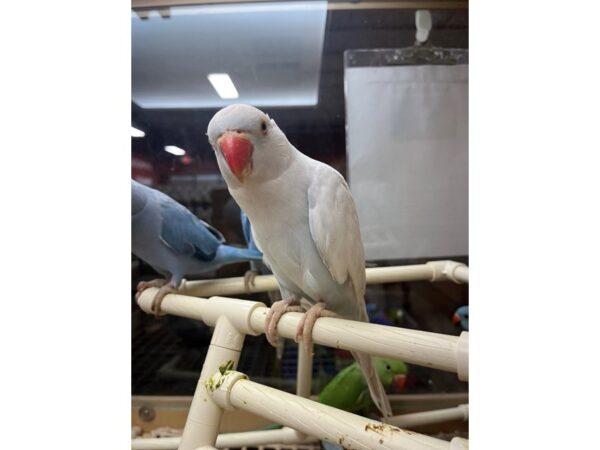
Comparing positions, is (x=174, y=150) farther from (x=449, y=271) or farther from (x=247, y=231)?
(x=449, y=271)

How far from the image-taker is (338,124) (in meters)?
0.94

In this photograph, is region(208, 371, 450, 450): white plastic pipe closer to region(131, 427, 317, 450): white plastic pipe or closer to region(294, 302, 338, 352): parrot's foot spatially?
region(294, 302, 338, 352): parrot's foot

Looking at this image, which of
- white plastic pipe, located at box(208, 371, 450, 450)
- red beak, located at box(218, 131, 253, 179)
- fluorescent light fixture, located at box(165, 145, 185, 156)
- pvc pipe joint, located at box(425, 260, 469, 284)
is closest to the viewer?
white plastic pipe, located at box(208, 371, 450, 450)

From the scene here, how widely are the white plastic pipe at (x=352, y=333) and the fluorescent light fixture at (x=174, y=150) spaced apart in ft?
1.13

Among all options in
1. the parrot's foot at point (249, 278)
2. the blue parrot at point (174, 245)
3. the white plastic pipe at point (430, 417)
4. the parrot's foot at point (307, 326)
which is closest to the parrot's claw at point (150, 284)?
the blue parrot at point (174, 245)

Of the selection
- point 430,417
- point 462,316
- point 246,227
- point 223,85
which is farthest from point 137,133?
point 430,417

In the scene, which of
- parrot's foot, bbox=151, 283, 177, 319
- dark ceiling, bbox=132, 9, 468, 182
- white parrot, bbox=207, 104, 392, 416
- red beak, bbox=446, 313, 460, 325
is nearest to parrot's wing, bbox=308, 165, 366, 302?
white parrot, bbox=207, 104, 392, 416

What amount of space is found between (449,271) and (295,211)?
37 cm

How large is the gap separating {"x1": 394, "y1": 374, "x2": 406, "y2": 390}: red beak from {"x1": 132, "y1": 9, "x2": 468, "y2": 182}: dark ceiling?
1.85ft

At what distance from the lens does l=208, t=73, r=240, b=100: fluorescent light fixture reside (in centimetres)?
Answer: 91

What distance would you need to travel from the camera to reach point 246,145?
0.72m

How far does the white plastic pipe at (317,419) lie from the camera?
22.0 inches
